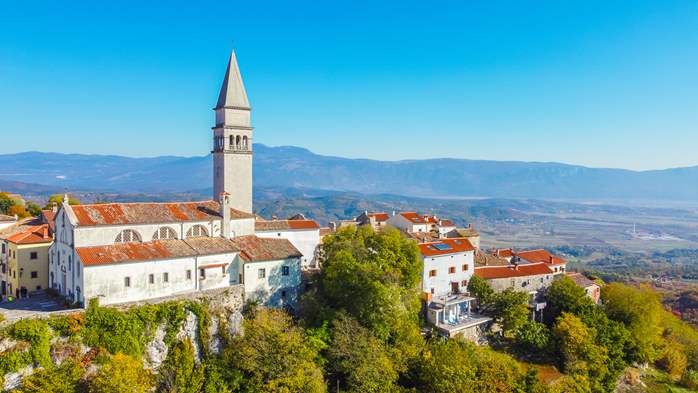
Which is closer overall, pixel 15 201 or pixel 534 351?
pixel 534 351

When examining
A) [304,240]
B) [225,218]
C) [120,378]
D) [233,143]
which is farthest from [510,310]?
[120,378]

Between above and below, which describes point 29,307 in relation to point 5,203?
below

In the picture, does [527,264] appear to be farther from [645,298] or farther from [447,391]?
[447,391]

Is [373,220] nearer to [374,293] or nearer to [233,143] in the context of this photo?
[233,143]

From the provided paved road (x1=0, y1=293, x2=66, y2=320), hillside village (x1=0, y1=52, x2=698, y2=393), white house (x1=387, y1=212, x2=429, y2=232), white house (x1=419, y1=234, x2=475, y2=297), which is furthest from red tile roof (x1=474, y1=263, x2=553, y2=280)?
paved road (x1=0, y1=293, x2=66, y2=320)

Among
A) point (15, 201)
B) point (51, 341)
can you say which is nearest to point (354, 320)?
point (51, 341)

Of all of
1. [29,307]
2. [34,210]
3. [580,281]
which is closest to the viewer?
[29,307]

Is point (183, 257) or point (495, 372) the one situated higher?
point (183, 257)

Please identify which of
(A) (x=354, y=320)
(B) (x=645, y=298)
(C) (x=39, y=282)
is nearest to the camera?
(A) (x=354, y=320)
